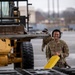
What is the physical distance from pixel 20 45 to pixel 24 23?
716 millimetres

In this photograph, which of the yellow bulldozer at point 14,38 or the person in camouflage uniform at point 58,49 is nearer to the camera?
the person in camouflage uniform at point 58,49

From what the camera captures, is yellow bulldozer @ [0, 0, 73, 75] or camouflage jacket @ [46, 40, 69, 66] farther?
yellow bulldozer @ [0, 0, 73, 75]

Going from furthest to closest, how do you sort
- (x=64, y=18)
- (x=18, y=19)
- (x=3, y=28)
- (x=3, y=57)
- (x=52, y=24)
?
(x=64, y=18) → (x=52, y=24) → (x=18, y=19) → (x=3, y=28) → (x=3, y=57)

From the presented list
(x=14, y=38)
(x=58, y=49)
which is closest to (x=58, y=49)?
(x=58, y=49)

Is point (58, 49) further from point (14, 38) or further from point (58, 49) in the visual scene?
point (14, 38)

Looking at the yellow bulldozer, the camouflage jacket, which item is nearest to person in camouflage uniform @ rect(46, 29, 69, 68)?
the camouflage jacket

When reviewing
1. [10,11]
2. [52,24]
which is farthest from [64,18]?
[10,11]

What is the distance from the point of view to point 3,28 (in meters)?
12.7

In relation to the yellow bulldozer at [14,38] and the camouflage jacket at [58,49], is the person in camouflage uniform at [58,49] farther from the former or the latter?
the yellow bulldozer at [14,38]

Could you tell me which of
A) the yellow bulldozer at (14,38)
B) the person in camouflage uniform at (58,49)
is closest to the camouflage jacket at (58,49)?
Result: the person in camouflage uniform at (58,49)

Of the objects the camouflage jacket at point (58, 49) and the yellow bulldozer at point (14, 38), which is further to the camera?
the yellow bulldozer at point (14, 38)

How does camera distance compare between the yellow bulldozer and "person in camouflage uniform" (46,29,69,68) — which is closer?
"person in camouflage uniform" (46,29,69,68)

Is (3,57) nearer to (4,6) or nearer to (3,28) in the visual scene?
(3,28)

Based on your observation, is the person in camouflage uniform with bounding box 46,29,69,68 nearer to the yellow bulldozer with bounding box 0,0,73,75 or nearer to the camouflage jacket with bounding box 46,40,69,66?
the camouflage jacket with bounding box 46,40,69,66
